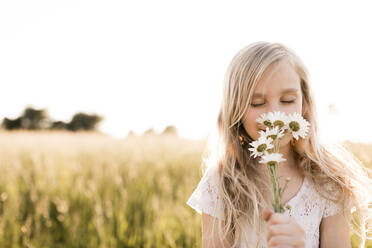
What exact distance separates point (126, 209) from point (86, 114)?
30.1m

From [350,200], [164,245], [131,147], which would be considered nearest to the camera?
[350,200]

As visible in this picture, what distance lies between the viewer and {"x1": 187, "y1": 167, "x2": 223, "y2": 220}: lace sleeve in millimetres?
1639

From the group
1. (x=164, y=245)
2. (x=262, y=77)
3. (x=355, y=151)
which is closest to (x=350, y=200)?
(x=262, y=77)

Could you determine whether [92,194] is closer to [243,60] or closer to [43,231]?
[43,231]

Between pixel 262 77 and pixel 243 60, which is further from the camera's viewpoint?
pixel 243 60

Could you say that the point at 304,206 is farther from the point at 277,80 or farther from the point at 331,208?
the point at 277,80

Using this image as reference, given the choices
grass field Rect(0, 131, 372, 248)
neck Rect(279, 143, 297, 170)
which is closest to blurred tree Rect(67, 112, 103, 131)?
grass field Rect(0, 131, 372, 248)

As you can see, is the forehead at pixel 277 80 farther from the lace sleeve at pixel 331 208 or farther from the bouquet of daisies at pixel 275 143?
the lace sleeve at pixel 331 208

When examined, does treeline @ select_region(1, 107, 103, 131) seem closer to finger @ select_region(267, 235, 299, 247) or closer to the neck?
the neck

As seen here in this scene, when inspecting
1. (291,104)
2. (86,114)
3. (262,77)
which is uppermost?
(262,77)

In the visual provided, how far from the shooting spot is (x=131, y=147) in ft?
20.2

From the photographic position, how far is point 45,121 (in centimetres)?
3116

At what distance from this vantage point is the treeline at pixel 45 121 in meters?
26.3

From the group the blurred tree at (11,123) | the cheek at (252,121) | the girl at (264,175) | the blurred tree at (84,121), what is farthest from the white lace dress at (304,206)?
the blurred tree at (84,121)
